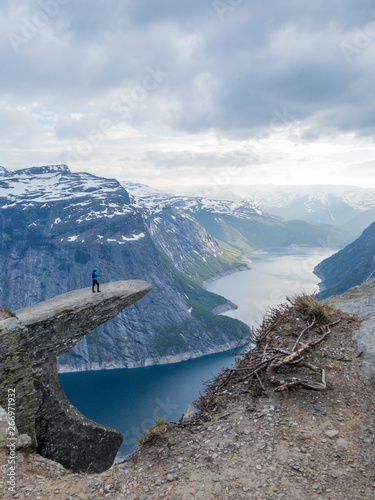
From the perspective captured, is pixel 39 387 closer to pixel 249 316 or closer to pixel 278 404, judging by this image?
pixel 278 404

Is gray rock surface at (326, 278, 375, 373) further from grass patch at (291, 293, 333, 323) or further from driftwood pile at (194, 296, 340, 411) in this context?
grass patch at (291, 293, 333, 323)

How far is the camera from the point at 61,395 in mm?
15852

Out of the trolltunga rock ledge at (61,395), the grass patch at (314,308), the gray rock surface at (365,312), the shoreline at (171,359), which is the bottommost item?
the shoreline at (171,359)

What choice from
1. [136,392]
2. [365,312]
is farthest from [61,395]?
[136,392]

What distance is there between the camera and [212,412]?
995 cm

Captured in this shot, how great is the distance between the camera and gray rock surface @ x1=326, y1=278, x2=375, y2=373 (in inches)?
401

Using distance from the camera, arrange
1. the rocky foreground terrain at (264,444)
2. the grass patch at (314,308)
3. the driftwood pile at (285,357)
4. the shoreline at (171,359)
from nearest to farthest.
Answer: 1. the rocky foreground terrain at (264,444)
2. the driftwood pile at (285,357)
3. the grass patch at (314,308)
4. the shoreline at (171,359)

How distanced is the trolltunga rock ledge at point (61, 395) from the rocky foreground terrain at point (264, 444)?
6497mm

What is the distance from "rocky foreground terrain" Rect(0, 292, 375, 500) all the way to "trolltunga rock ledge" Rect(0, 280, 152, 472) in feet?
21.3

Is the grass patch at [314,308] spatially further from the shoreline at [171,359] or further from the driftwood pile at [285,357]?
the shoreline at [171,359]

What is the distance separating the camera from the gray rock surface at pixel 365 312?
1018 centimetres

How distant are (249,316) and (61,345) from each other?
190m

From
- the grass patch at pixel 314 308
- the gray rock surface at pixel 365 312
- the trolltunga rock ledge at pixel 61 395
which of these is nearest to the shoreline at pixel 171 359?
the trolltunga rock ledge at pixel 61 395

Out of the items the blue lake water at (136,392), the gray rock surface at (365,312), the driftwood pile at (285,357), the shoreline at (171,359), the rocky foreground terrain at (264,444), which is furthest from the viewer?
the shoreline at (171,359)
